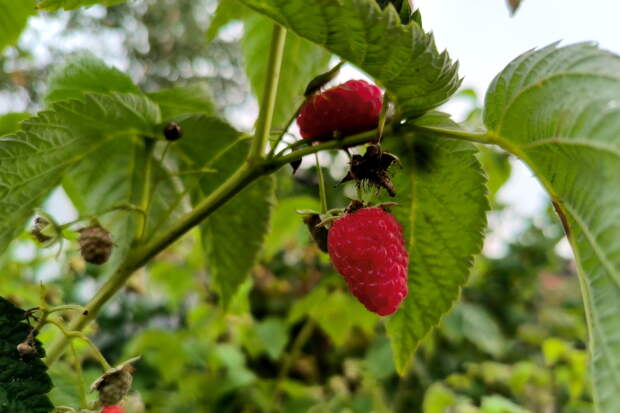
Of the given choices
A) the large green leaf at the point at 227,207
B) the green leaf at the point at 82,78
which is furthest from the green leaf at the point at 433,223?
the green leaf at the point at 82,78

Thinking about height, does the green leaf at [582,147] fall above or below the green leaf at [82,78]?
below

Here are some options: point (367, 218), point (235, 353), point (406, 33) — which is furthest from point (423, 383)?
point (406, 33)

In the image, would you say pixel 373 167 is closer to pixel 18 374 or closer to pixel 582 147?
pixel 582 147

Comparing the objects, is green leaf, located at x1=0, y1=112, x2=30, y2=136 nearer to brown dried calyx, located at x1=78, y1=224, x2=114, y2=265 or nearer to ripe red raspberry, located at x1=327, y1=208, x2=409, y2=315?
brown dried calyx, located at x1=78, y1=224, x2=114, y2=265

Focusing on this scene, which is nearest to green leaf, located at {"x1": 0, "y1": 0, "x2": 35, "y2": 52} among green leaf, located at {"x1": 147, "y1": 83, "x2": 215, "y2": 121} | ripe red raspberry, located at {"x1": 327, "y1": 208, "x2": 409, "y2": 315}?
green leaf, located at {"x1": 147, "y1": 83, "x2": 215, "y2": 121}

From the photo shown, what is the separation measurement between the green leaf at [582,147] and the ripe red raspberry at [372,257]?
0.30 ft

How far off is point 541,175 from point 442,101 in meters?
0.07

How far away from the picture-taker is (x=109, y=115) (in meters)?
0.49

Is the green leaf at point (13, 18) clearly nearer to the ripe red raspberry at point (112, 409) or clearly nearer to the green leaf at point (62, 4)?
the green leaf at point (62, 4)

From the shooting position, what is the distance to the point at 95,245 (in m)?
0.45

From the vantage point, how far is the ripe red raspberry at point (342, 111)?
42cm

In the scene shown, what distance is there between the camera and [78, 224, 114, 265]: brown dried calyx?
1.48ft

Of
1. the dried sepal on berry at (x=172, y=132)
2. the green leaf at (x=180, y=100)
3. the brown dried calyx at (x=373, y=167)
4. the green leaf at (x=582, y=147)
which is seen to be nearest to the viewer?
the green leaf at (x=582, y=147)

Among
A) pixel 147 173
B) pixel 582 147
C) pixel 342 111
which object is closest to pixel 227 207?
pixel 147 173
